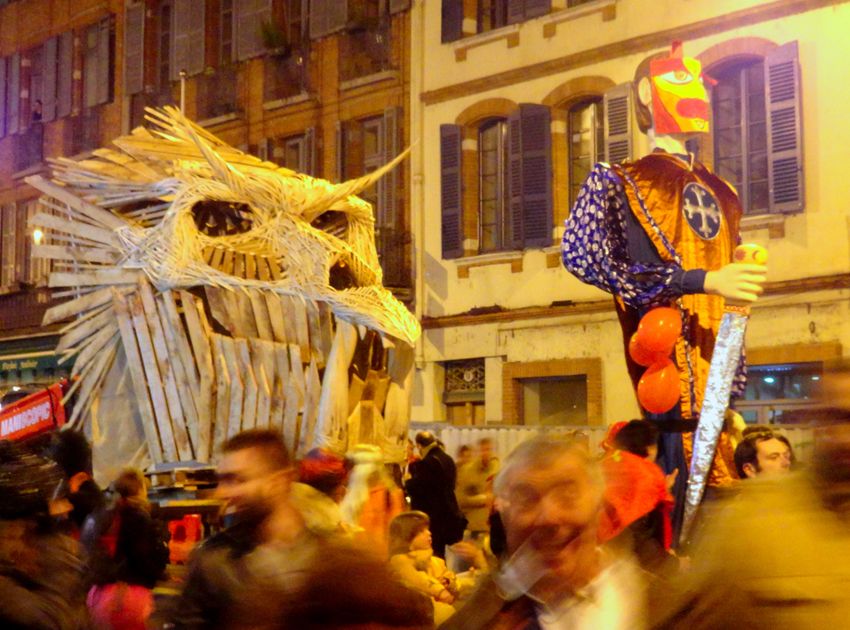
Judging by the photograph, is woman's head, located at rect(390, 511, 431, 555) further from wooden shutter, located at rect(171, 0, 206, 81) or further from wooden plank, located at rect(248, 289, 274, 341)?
wooden shutter, located at rect(171, 0, 206, 81)

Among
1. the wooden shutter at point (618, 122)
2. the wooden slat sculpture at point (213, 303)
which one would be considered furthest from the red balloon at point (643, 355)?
the wooden shutter at point (618, 122)

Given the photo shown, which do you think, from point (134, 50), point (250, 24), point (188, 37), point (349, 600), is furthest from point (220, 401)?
point (134, 50)

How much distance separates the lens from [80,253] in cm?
1174

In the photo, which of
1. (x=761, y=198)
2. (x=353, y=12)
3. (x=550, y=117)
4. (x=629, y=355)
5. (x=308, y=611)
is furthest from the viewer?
(x=353, y=12)

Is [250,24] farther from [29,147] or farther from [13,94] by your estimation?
[13,94]

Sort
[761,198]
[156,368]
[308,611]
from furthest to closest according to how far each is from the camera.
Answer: [761,198] < [156,368] < [308,611]

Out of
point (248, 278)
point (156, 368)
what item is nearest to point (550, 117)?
point (248, 278)

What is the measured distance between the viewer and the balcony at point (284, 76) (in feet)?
72.4

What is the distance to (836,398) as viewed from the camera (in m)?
2.79

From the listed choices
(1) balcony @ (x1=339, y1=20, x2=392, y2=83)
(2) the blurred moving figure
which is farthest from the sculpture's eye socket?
(2) the blurred moving figure

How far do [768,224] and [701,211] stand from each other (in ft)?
29.7

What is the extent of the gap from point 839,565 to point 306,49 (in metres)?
20.3

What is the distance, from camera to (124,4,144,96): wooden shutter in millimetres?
24750

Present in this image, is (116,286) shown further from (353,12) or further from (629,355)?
(353,12)
